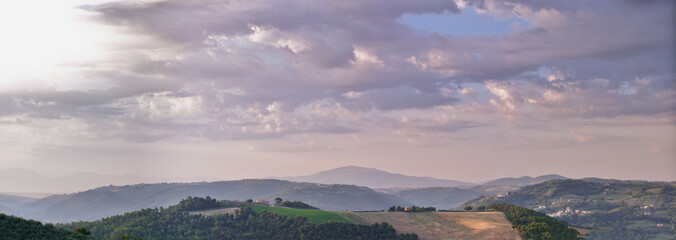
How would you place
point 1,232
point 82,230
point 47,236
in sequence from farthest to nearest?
1. point 82,230
2. point 47,236
3. point 1,232

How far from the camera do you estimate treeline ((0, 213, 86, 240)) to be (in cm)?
9950

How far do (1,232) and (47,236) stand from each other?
357 inches

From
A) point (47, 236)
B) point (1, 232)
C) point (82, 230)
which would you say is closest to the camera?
point (1, 232)

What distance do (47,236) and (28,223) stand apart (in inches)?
313

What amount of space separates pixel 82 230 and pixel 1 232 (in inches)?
1087

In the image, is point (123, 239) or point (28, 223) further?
point (123, 239)

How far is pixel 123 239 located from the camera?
12812cm

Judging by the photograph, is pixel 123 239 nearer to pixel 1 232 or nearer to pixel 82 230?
pixel 82 230

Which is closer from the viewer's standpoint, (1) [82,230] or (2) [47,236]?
(2) [47,236]

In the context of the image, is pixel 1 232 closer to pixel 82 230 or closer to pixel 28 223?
pixel 28 223

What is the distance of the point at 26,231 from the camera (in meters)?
104

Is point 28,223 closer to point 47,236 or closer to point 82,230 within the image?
point 47,236

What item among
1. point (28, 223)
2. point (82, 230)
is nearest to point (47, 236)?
point (28, 223)

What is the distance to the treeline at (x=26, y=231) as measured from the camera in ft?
326
